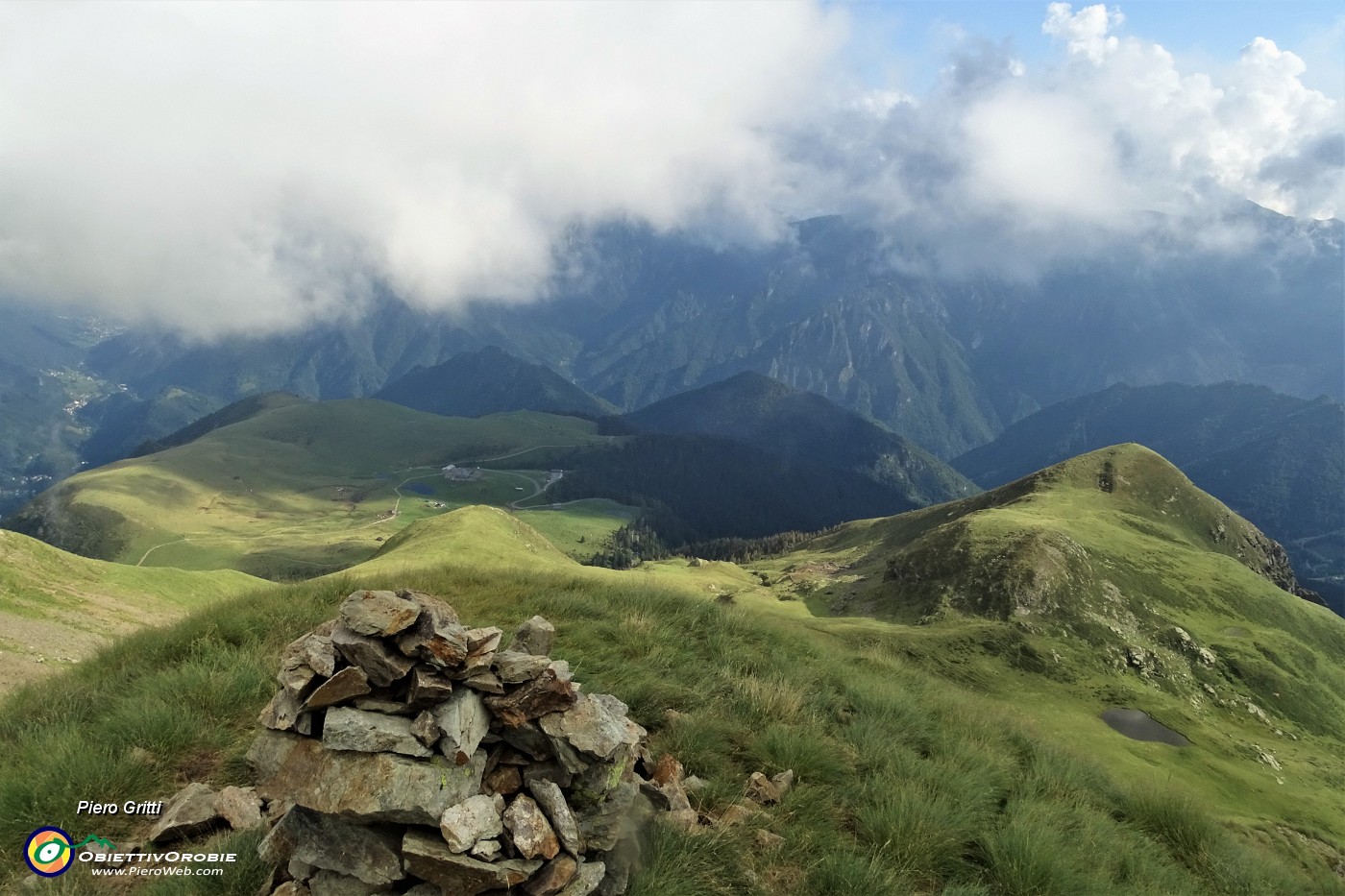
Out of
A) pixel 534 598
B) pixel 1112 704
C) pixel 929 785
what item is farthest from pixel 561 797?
pixel 1112 704

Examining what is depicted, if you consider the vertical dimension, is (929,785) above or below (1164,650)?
above

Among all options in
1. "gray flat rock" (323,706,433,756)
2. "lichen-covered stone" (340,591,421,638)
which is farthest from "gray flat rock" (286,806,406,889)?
"lichen-covered stone" (340,591,421,638)

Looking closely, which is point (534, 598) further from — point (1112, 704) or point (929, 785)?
point (1112, 704)

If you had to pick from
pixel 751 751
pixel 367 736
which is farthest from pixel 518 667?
pixel 751 751

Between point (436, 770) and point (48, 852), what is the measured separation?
491 cm

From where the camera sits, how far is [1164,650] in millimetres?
97375

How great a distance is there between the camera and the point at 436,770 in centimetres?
702

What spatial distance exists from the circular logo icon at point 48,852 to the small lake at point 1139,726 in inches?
3653

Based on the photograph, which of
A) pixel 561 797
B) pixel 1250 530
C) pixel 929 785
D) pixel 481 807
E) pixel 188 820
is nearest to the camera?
pixel 481 807

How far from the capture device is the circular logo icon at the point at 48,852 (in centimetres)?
738

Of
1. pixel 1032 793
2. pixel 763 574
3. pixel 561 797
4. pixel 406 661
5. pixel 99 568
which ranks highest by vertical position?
pixel 406 661

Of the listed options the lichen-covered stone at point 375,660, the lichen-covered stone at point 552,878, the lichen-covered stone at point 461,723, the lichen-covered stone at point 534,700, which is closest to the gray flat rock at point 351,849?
the lichen-covered stone at point 461,723

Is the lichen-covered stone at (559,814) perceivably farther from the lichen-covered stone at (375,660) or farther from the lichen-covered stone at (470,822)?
the lichen-covered stone at (375,660)

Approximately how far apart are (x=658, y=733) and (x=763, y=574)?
171379 mm
